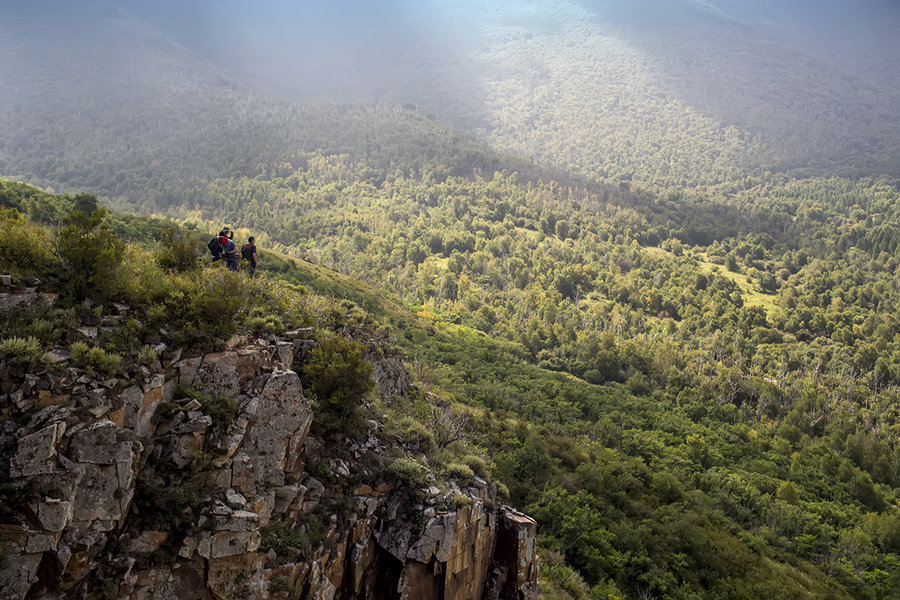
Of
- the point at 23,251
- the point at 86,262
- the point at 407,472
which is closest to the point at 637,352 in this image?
the point at 407,472

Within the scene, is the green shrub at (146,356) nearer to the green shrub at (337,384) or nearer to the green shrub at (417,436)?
the green shrub at (337,384)

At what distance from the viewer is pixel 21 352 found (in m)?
10.3

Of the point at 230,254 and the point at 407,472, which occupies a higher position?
the point at 230,254

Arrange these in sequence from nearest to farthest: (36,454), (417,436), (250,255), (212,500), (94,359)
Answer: (36,454), (94,359), (212,500), (417,436), (250,255)

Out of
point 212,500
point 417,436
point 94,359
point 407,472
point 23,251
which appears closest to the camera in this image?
point 94,359

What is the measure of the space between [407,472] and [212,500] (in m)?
5.30

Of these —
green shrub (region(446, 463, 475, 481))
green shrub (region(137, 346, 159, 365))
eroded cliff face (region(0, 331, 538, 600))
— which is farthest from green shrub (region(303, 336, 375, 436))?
green shrub (region(137, 346, 159, 365))

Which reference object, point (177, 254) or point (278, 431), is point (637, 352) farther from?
point (278, 431)

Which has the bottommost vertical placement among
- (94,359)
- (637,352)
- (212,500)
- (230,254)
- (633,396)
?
(637,352)

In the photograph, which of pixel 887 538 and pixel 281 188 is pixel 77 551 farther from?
pixel 281 188

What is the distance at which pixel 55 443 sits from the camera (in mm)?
9969

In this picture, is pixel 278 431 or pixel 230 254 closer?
pixel 278 431

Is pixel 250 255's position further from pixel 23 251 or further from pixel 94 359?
pixel 94 359

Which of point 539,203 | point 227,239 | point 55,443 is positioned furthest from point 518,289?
point 55,443
